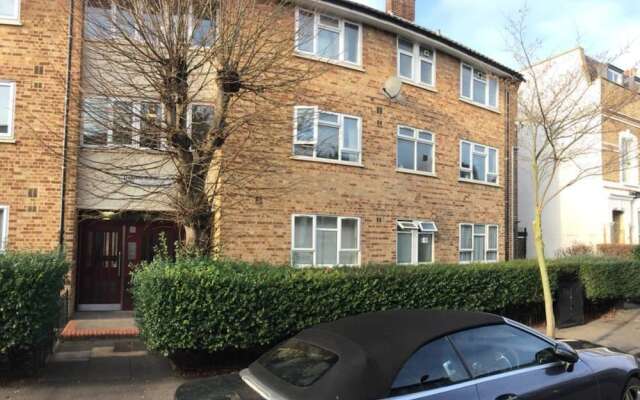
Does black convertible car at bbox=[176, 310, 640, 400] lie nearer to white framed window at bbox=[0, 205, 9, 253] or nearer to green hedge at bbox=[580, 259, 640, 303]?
white framed window at bbox=[0, 205, 9, 253]

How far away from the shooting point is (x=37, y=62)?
394 inches

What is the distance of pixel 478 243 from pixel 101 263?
11017mm

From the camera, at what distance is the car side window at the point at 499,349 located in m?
3.73

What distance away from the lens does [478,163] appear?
1620 cm

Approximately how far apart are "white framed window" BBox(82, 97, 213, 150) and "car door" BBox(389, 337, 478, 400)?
16.0ft

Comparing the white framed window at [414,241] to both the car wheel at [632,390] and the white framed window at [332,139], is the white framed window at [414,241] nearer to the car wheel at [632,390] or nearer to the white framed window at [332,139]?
the white framed window at [332,139]

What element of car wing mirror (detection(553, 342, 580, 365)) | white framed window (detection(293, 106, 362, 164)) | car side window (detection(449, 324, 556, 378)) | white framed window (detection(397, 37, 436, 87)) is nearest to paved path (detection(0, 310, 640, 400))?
car side window (detection(449, 324, 556, 378))

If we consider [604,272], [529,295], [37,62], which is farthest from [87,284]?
[604,272]

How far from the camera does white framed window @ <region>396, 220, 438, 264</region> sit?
13555mm

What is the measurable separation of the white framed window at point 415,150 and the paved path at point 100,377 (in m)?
8.66

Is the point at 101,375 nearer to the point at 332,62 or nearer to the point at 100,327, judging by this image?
the point at 100,327

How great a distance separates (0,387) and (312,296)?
3875mm

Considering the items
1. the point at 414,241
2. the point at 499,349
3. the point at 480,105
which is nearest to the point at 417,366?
the point at 499,349

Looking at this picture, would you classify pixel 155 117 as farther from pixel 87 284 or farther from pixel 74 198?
pixel 87 284
